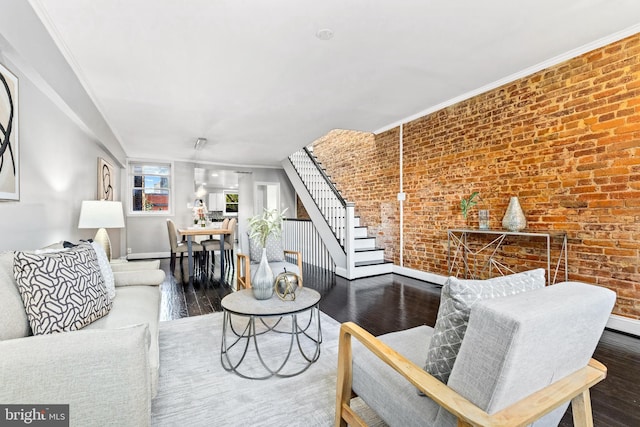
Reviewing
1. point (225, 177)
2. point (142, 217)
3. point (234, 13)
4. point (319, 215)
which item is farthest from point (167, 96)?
point (225, 177)

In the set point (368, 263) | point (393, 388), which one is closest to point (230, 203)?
point (368, 263)

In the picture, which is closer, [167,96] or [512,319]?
[512,319]

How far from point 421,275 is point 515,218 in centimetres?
173

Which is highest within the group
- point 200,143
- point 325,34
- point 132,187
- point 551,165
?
point 325,34

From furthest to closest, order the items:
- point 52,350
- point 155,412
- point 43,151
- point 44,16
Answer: point 43,151
point 44,16
point 155,412
point 52,350

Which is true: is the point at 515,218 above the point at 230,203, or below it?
below

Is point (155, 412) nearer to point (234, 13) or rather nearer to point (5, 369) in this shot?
point (5, 369)

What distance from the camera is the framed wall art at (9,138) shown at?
1.85 metres

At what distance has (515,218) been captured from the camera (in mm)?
3229

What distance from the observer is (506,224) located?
329 centimetres

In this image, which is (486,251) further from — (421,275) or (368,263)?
(368,263)

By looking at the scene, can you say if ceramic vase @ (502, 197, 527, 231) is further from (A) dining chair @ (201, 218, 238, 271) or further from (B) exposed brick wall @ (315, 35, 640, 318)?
(A) dining chair @ (201, 218, 238, 271)

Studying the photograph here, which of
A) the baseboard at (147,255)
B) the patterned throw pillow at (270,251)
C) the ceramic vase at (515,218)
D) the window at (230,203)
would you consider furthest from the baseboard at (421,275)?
the window at (230,203)

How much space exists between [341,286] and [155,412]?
2.96 meters
